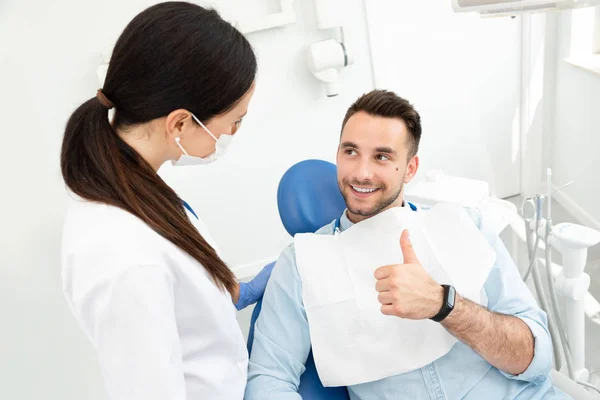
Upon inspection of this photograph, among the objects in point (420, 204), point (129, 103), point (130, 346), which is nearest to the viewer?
point (130, 346)

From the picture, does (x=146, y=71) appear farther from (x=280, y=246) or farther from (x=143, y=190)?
(x=280, y=246)

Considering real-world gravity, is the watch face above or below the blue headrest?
below

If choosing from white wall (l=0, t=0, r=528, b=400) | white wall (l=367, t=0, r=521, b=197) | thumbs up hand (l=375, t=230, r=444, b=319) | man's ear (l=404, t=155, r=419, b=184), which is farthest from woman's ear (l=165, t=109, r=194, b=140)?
white wall (l=367, t=0, r=521, b=197)

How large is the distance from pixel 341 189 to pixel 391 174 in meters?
0.13

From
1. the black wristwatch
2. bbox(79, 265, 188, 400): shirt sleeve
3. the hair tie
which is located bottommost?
the black wristwatch

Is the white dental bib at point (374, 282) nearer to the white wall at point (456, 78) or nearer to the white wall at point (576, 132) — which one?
the white wall at point (456, 78)

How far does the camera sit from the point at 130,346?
31.1 inches

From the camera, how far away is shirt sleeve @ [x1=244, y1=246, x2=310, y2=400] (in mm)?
1219

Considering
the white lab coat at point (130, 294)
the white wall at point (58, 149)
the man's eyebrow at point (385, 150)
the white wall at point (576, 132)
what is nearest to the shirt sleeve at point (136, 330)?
the white lab coat at point (130, 294)

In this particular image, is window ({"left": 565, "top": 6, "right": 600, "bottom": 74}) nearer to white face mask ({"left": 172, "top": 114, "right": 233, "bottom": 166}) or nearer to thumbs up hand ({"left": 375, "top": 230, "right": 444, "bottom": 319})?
thumbs up hand ({"left": 375, "top": 230, "right": 444, "bottom": 319})

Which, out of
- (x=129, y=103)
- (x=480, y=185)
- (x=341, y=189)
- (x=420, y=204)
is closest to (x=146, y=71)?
(x=129, y=103)

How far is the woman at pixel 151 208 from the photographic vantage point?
79 centimetres

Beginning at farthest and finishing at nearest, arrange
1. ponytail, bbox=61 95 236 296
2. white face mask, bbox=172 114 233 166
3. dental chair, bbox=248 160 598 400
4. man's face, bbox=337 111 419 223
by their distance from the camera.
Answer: dental chair, bbox=248 160 598 400, man's face, bbox=337 111 419 223, white face mask, bbox=172 114 233 166, ponytail, bbox=61 95 236 296

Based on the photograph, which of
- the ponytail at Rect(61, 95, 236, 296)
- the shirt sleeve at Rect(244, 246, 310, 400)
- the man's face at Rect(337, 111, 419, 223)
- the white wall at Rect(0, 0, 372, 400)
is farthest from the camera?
the white wall at Rect(0, 0, 372, 400)
